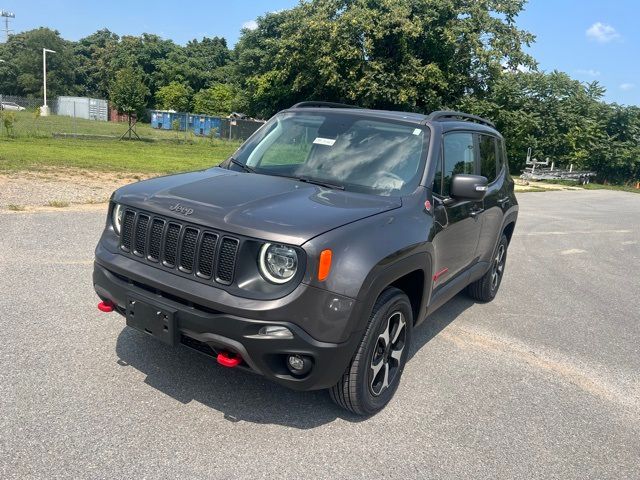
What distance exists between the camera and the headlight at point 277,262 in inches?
115

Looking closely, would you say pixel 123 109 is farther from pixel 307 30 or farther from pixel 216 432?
pixel 216 432

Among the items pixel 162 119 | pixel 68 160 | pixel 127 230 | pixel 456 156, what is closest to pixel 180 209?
pixel 127 230

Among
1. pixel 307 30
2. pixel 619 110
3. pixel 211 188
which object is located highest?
pixel 307 30

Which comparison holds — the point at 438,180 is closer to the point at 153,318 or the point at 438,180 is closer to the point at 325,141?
the point at 325,141

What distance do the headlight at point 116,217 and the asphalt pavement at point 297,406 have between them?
95 cm

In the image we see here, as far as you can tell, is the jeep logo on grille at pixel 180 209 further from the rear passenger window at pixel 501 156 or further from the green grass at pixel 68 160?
the green grass at pixel 68 160

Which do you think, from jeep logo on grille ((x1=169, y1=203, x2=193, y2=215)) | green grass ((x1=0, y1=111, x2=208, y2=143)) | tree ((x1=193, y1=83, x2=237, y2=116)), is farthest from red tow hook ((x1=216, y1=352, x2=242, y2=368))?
tree ((x1=193, y1=83, x2=237, y2=116))

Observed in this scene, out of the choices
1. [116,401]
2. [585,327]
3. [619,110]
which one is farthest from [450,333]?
[619,110]

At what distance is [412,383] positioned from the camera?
159 inches

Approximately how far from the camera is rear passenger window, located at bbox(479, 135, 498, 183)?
17.6 ft

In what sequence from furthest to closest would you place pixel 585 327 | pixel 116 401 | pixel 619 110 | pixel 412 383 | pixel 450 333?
pixel 619 110 < pixel 585 327 < pixel 450 333 < pixel 412 383 < pixel 116 401

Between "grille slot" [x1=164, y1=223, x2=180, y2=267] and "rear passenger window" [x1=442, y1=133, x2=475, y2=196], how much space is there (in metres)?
2.03

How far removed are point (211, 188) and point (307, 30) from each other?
30395 mm

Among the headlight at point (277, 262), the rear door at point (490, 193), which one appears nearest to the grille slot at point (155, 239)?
the headlight at point (277, 262)
